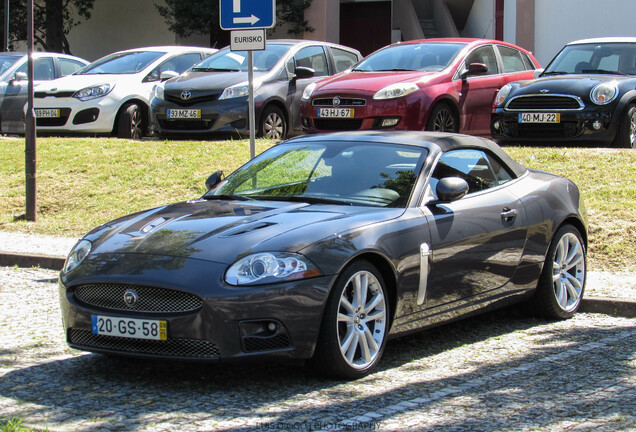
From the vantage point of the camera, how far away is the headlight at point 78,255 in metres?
5.85

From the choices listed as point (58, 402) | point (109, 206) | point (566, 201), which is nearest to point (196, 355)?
point (58, 402)

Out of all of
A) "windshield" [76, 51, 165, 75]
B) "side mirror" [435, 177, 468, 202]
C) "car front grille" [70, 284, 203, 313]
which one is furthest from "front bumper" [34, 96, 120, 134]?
"car front grille" [70, 284, 203, 313]

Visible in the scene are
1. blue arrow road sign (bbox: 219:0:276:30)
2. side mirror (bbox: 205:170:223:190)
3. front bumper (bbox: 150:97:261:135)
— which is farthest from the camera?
front bumper (bbox: 150:97:261:135)

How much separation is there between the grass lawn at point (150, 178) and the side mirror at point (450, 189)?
11.0 ft

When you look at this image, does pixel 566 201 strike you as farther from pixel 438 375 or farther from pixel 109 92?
pixel 109 92

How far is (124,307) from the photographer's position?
546 cm

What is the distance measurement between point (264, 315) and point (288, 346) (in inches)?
8.8

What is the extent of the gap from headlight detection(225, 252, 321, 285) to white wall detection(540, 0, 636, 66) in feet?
59.0

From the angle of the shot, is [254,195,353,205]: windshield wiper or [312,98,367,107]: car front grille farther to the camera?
[312,98,367,107]: car front grille

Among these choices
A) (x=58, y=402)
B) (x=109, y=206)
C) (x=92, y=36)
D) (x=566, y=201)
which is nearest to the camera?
(x=58, y=402)

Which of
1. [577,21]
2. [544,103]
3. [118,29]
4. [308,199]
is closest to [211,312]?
[308,199]

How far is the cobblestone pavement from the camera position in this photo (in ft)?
15.7

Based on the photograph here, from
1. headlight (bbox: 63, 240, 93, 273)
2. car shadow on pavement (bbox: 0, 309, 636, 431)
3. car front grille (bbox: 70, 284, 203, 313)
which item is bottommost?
car shadow on pavement (bbox: 0, 309, 636, 431)

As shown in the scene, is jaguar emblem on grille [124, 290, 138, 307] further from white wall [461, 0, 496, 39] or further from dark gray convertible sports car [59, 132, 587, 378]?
white wall [461, 0, 496, 39]
